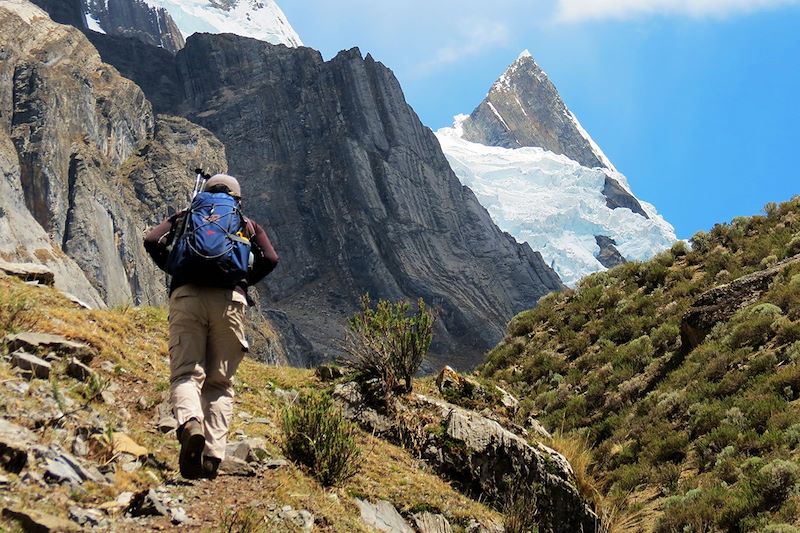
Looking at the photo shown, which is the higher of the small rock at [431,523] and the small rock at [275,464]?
the small rock at [275,464]

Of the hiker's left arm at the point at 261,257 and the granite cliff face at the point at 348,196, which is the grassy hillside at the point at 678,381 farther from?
the granite cliff face at the point at 348,196

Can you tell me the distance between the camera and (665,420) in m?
14.2

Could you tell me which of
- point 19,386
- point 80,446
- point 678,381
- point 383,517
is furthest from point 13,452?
point 678,381

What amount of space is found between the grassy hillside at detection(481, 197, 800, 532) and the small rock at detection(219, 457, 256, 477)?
18.6 ft

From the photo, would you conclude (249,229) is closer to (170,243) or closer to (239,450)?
(170,243)

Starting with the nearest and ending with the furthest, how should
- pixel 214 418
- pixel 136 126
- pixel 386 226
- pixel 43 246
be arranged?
pixel 214 418 < pixel 43 246 < pixel 136 126 < pixel 386 226

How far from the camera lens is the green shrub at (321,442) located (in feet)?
23.7

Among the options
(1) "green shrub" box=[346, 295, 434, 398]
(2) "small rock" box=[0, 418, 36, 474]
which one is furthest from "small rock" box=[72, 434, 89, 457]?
(1) "green shrub" box=[346, 295, 434, 398]

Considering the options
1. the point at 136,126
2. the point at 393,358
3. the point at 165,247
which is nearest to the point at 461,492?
the point at 393,358

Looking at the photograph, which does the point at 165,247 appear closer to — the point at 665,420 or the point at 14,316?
the point at 14,316

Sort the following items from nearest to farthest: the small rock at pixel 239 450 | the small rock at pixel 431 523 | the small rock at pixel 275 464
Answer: the small rock at pixel 239 450 < the small rock at pixel 275 464 < the small rock at pixel 431 523

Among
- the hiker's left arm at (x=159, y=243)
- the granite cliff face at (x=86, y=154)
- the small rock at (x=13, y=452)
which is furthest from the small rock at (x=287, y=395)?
the granite cliff face at (x=86, y=154)

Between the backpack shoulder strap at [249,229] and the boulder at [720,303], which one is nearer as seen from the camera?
the backpack shoulder strap at [249,229]

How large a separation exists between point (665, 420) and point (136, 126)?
137 meters
